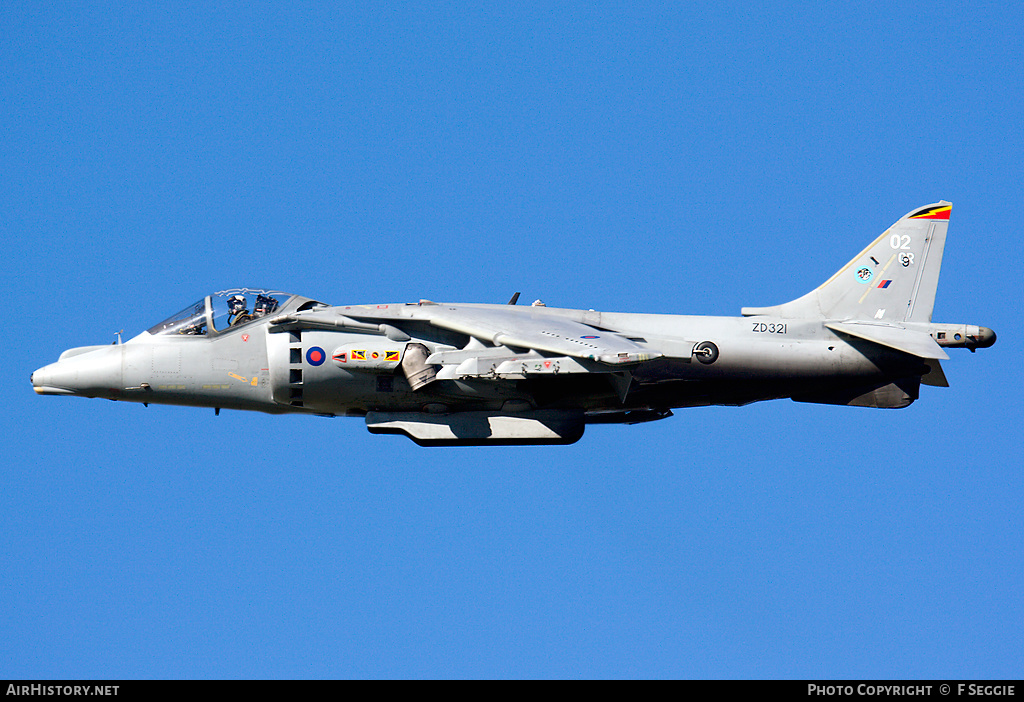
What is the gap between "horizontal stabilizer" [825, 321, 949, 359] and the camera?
22.1 m

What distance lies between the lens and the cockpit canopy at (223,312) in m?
23.0

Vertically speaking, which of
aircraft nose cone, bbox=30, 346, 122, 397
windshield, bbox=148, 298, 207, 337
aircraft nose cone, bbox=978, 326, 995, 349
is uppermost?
windshield, bbox=148, 298, 207, 337

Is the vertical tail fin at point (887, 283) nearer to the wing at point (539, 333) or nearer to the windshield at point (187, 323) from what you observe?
the wing at point (539, 333)

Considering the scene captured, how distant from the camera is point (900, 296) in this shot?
77.3ft

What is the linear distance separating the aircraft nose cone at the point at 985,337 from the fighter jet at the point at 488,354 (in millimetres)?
24

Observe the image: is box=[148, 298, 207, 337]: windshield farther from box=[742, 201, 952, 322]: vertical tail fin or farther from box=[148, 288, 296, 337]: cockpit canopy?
box=[742, 201, 952, 322]: vertical tail fin

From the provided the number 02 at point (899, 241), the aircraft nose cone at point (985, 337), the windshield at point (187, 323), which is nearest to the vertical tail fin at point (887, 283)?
the number 02 at point (899, 241)

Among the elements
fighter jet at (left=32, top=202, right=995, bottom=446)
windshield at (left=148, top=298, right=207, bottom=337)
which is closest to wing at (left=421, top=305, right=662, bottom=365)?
fighter jet at (left=32, top=202, right=995, bottom=446)

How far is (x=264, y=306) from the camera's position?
23.1 m

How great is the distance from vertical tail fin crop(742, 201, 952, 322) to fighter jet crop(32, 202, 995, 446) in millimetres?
28
